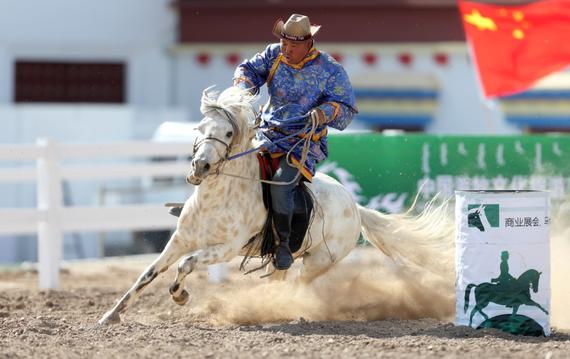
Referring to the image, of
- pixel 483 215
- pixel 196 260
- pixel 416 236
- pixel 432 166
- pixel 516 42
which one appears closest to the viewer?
pixel 483 215

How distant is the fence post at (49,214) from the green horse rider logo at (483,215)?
4.86m

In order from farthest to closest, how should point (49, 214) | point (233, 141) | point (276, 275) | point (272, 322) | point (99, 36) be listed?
point (99, 36) < point (49, 214) < point (276, 275) < point (272, 322) < point (233, 141)

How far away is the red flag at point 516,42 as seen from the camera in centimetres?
1279

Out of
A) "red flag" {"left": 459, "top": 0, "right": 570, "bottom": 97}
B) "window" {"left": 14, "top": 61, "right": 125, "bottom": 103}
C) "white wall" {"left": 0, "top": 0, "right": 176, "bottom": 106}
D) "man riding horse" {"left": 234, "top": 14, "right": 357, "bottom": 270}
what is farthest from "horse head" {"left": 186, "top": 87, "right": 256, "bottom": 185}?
"window" {"left": 14, "top": 61, "right": 125, "bottom": 103}

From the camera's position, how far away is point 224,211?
741 cm

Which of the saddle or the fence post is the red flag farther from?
Answer: the saddle

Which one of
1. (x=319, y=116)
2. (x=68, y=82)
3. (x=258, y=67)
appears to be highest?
(x=68, y=82)

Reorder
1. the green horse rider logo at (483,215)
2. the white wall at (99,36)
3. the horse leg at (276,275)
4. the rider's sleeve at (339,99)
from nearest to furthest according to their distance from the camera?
the green horse rider logo at (483,215) → the rider's sleeve at (339,99) → the horse leg at (276,275) → the white wall at (99,36)

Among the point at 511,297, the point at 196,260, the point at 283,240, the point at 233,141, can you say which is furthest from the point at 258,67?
the point at 511,297

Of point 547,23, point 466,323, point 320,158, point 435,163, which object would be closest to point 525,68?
point 547,23

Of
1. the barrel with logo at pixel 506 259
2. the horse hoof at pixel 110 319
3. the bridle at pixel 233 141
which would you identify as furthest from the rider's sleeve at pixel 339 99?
the horse hoof at pixel 110 319

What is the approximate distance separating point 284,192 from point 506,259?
4.84ft

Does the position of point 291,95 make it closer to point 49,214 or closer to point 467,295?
point 467,295

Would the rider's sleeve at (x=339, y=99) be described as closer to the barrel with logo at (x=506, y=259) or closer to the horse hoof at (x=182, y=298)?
the barrel with logo at (x=506, y=259)
